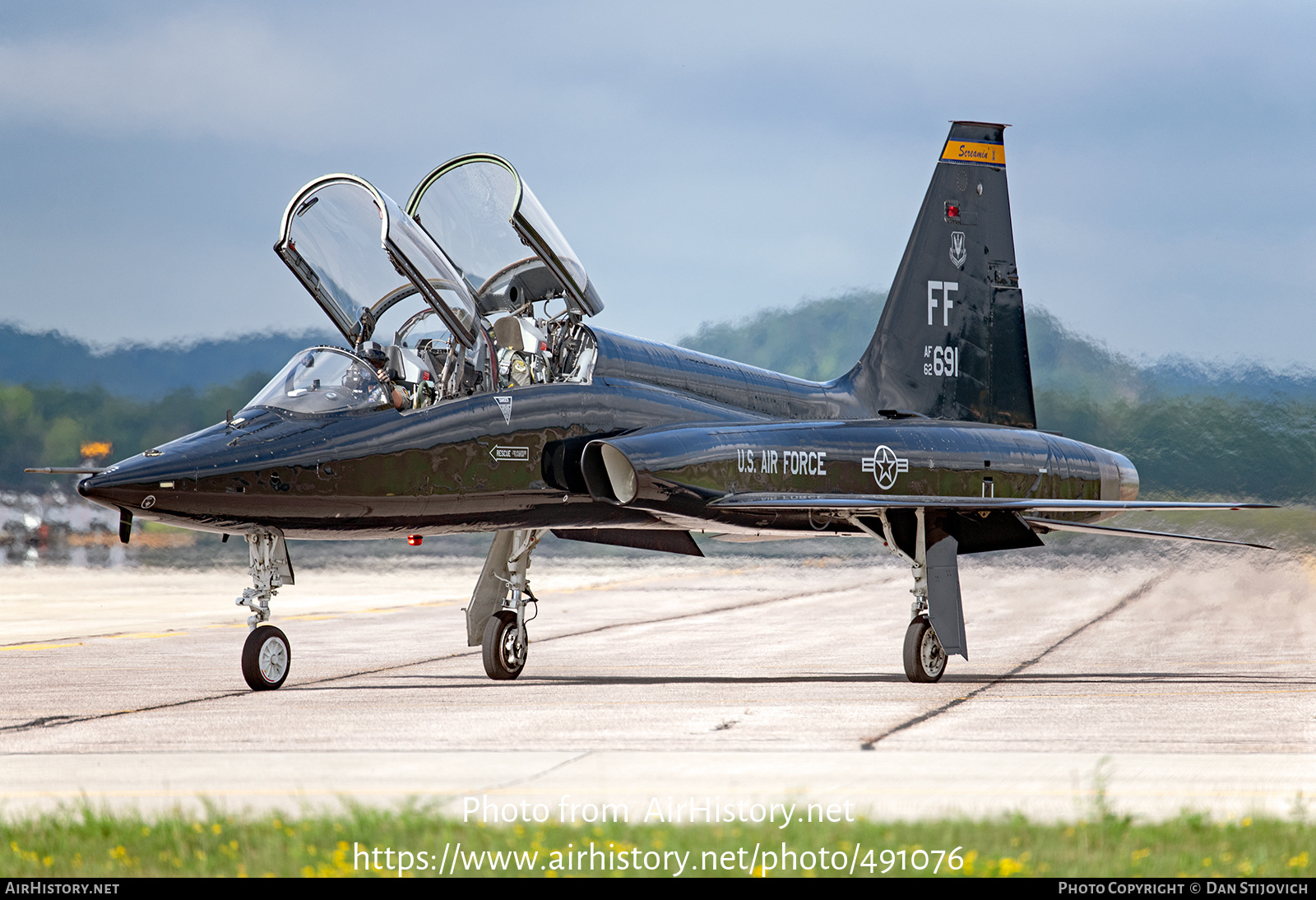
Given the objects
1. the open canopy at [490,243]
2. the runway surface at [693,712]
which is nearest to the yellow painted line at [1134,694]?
the runway surface at [693,712]

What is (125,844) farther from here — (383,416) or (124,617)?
(124,617)

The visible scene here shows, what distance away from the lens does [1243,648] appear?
17.3 metres

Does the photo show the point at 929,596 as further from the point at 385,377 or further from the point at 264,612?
the point at 264,612

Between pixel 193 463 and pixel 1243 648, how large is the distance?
12165mm

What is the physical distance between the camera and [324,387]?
1173 centimetres

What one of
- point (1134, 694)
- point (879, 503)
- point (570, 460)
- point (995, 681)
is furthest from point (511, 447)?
point (1134, 694)

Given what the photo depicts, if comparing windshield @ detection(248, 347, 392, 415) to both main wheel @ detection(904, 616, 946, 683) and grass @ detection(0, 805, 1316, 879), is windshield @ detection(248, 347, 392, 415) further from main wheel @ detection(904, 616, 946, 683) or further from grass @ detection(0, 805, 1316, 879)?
grass @ detection(0, 805, 1316, 879)

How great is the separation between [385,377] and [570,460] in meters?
1.73

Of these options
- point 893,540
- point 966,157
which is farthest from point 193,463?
point 966,157

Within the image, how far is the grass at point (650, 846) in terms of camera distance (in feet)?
17.4

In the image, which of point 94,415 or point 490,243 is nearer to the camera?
point 490,243

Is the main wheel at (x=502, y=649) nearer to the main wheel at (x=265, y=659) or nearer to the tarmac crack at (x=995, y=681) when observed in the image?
the main wheel at (x=265, y=659)

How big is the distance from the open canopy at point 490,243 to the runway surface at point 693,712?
11.1ft

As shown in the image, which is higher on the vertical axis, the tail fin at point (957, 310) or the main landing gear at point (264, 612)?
the tail fin at point (957, 310)
